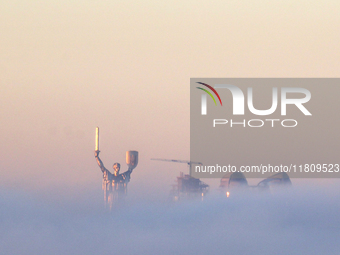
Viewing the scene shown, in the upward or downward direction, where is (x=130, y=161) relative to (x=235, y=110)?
downward

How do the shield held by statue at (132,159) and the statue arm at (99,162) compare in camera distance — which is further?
the shield held by statue at (132,159)

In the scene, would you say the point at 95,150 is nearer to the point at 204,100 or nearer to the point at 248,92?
the point at 204,100

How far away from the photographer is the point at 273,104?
284 feet

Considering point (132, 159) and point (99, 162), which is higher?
point (132, 159)

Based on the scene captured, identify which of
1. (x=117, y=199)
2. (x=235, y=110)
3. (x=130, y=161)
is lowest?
(x=117, y=199)

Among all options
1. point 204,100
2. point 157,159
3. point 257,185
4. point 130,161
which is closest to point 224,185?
point 257,185

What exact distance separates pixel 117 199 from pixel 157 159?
23.8 meters

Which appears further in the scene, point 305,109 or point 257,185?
point 257,185

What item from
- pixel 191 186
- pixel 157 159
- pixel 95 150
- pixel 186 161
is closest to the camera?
pixel 95 150

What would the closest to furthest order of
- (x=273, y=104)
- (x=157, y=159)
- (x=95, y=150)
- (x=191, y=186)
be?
1. (x=273, y=104)
2. (x=95, y=150)
3. (x=157, y=159)
4. (x=191, y=186)

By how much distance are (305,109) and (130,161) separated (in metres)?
40.3

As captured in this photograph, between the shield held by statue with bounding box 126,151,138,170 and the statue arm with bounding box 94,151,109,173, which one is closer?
the statue arm with bounding box 94,151,109,173

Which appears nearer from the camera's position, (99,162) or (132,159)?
(99,162)

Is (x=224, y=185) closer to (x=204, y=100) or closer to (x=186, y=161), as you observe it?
(x=186, y=161)
